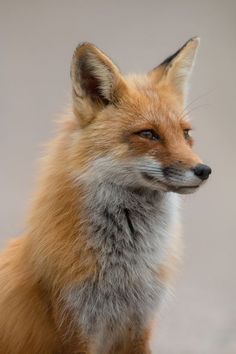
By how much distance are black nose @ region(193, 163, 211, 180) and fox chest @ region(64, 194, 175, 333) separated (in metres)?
0.21

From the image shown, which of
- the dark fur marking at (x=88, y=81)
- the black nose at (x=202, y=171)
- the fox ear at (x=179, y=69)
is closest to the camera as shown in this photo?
the black nose at (x=202, y=171)

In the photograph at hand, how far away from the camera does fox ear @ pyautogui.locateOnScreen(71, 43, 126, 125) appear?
57.4 inches

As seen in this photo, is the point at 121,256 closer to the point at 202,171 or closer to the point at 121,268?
the point at 121,268

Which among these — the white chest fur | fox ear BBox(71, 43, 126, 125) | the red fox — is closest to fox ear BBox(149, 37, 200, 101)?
the red fox

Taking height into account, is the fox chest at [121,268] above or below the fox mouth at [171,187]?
below

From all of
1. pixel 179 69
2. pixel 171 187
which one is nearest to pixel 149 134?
pixel 171 187

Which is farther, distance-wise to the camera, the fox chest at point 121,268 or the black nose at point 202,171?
the fox chest at point 121,268

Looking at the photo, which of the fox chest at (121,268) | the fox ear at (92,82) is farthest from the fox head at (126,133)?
the fox chest at (121,268)

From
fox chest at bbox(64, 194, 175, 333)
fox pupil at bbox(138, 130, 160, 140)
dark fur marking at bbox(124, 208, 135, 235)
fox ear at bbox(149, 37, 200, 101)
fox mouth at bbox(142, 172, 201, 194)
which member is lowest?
fox chest at bbox(64, 194, 175, 333)

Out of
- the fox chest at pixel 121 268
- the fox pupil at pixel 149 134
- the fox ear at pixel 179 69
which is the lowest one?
the fox chest at pixel 121 268

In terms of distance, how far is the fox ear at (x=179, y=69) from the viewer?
63.5 inches

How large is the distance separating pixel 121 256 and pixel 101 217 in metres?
0.11

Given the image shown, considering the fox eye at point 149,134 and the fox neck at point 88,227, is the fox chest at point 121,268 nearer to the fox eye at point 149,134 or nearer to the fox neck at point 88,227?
the fox neck at point 88,227

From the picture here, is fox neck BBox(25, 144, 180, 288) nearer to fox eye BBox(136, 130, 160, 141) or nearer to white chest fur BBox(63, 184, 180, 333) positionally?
white chest fur BBox(63, 184, 180, 333)
